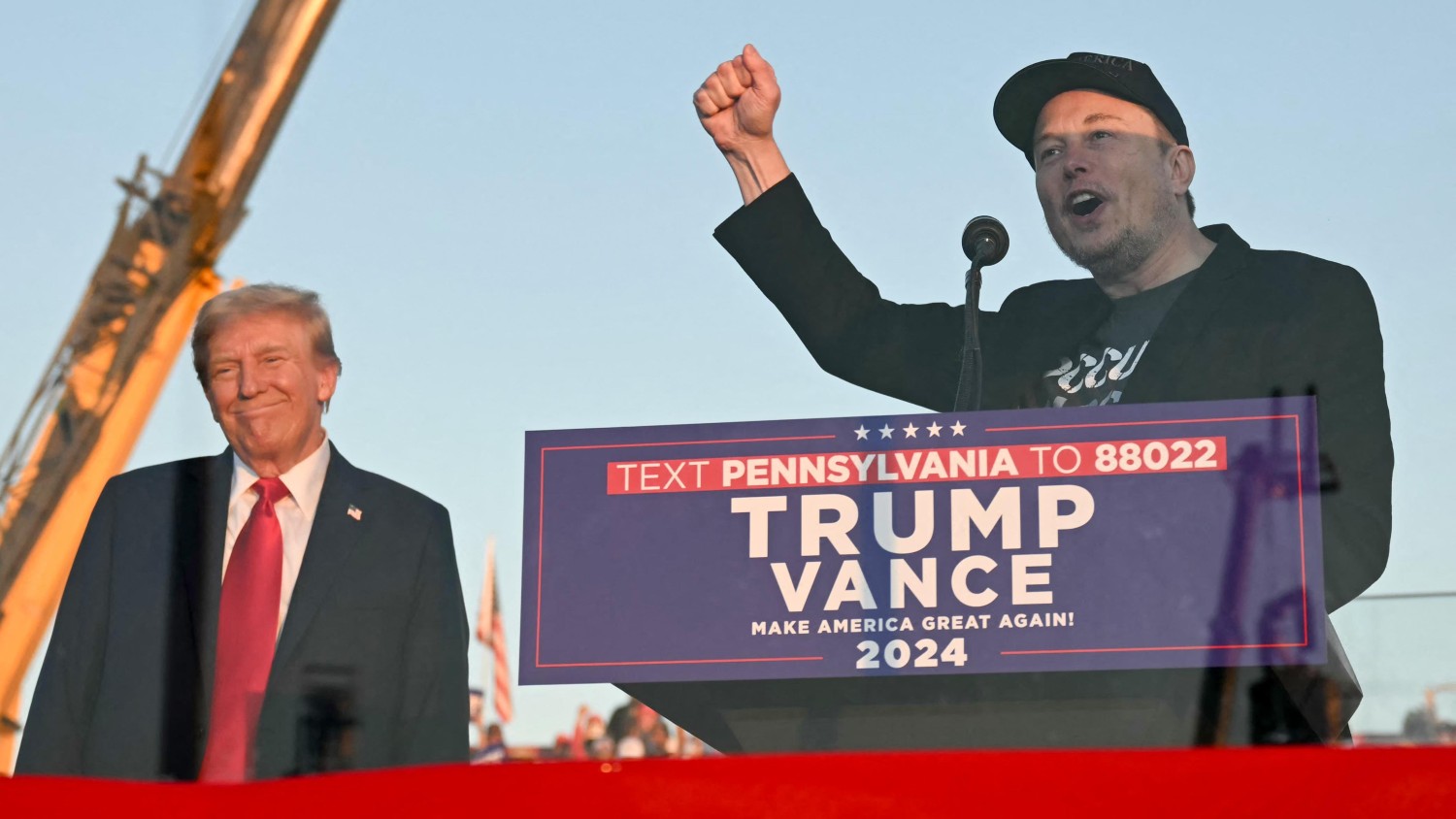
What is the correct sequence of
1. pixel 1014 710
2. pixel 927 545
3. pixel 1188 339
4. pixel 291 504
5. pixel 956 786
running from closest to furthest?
1. pixel 956 786
2. pixel 1014 710
3. pixel 927 545
4. pixel 1188 339
5. pixel 291 504

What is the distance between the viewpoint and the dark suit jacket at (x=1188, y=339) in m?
4.41

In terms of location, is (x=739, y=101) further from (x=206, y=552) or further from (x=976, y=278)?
(x=206, y=552)

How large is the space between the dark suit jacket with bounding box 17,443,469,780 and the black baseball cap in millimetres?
1627

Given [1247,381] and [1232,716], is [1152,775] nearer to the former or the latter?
[1232,716]

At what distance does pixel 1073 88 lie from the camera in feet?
16.2

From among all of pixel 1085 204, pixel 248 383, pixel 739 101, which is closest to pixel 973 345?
pixel 1085 204

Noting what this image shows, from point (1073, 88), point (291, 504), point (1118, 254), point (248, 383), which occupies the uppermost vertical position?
point (1073, 88)

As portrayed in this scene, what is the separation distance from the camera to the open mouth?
4832 mm

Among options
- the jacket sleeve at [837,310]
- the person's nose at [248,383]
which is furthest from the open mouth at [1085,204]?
the person's nose at [248,383]

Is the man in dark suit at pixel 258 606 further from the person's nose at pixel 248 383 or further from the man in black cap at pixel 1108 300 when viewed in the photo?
the man in black cap at pixel 1108 300

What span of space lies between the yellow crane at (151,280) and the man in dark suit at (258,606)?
1.87ft

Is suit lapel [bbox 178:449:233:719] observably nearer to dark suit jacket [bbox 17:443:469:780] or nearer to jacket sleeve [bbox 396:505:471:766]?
dark suit jacket [bbox 17:443:469:780]

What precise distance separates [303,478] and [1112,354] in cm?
192

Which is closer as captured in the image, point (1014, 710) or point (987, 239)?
point (1014, 710)
